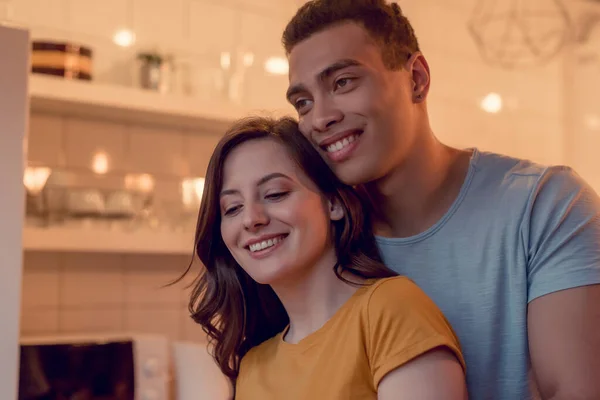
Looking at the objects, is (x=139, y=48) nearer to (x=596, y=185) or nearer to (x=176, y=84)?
(x=176, y=84)

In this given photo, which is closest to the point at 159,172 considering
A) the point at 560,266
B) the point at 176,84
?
the point at 176,84

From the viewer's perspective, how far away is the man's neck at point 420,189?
55.1 inches

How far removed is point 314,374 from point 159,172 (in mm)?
1897

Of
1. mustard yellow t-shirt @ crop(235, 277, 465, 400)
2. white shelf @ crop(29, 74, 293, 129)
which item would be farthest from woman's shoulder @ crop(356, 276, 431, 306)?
white shelf @ crop(29, 74, 293, 129)

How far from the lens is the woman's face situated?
130 cm

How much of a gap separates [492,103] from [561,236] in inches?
113

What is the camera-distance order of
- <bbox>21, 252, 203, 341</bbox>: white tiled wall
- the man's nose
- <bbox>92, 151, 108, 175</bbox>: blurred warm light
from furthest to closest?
<bbox>92, 151, 108, 175</bbox>: blurred warm light, <bbox>21, 252, 203, 341</bbox>: white tiled wall, the man's nose

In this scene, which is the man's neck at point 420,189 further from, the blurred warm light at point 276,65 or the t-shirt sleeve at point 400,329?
the blurred warm light at point 276,65

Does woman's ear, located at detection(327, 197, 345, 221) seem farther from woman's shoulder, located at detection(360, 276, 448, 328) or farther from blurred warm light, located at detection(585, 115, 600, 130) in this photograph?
blurred warm light, located at detection(585, 115, 600, 130)

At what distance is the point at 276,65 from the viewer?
3.27 metres

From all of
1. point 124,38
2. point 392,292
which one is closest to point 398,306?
point 392,292

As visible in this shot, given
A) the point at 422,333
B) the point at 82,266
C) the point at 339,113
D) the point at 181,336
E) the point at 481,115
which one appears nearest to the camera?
the point at 422,333

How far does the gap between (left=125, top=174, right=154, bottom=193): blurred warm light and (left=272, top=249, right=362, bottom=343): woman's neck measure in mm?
1678

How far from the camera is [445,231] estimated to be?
1.37m
